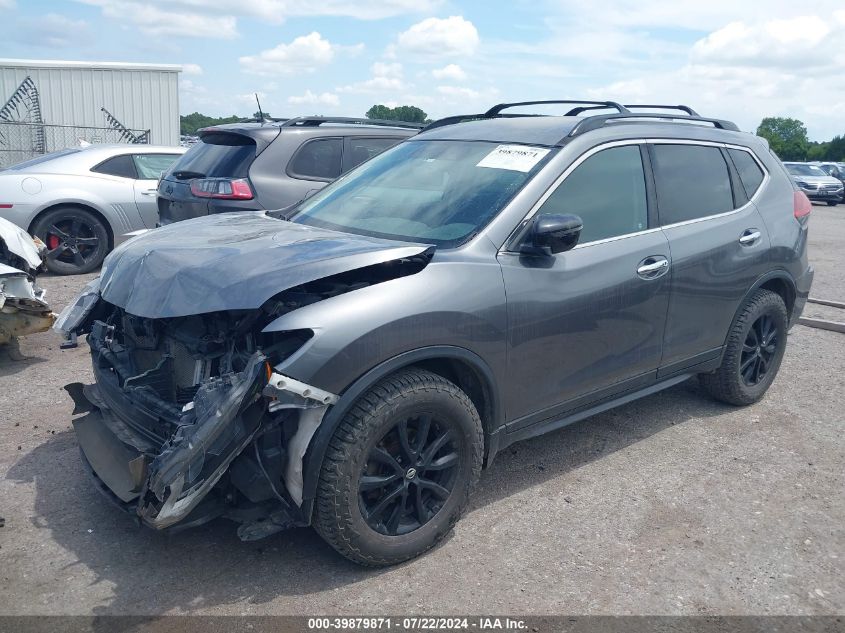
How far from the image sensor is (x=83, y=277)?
9.01 meters

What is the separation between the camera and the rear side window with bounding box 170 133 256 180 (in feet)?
22.5

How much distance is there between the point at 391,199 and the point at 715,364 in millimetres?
2386

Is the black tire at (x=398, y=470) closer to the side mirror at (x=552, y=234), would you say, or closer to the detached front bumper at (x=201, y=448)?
the detached front bumper at (x=201, y=448)

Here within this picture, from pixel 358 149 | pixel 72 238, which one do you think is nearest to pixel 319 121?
pixel 358 149

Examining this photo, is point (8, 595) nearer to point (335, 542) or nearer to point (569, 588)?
point (335, 542)

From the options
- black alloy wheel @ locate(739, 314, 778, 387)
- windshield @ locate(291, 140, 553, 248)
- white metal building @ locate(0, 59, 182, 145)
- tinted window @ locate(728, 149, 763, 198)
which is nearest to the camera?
windshield @ locate(291, 140, 553, 248)

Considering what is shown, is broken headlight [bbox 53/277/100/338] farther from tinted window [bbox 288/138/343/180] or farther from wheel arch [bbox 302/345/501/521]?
tinted window [bbox 288/138/343/180]

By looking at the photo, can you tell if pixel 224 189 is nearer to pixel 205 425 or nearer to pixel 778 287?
pixel 205 425

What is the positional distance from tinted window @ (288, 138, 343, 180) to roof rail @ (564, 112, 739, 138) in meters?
3.43

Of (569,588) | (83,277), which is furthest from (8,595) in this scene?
(83,277)

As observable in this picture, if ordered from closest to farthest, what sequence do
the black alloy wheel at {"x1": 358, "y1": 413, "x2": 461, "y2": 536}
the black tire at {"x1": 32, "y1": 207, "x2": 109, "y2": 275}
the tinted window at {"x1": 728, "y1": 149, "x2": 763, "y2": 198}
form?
the black alloy wheel at {"x1": 358, "y1": 413, "x2": 461, "y2": 536} → the tinted window at {"x1": 728, "y1": 149, "x2": 763, "y2": 198} → the black tire at {"x1": 32, "y1": 207, "x2": 109, "y2": 275}

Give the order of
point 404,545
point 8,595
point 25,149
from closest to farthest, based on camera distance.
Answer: point 8,595, point 404,545, point 25,149

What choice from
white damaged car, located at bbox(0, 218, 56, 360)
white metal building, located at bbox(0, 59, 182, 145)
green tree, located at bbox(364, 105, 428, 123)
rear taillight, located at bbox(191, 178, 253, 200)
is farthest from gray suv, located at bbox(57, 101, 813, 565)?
white metal building, located at bbox(0, 59, 182, 145)

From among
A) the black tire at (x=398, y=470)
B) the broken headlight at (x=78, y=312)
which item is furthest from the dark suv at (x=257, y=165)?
the black tire at (x=398, y=470)
